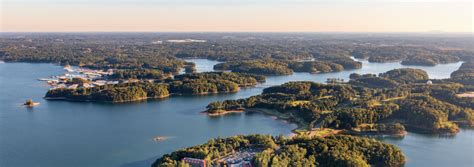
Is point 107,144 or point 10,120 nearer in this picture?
point 107,144

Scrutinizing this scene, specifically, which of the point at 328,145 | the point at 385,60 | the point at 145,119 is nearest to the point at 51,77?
the point at 145,119

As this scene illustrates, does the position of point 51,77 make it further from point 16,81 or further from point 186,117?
point 186,117

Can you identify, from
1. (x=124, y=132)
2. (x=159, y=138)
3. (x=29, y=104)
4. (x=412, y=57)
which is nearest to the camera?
(x=159, y=138)

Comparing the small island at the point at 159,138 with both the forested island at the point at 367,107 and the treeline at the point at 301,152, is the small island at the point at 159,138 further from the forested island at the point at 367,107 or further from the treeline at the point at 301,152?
the forested island at the point at 367,107

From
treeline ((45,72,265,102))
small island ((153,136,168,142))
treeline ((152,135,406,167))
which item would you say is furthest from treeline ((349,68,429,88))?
small island ((153,136,168,142))

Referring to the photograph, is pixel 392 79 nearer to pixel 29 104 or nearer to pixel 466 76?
pixel 466 76

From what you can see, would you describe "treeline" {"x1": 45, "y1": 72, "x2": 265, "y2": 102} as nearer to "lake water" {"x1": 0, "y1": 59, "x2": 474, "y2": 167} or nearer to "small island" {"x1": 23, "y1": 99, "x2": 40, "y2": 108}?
"lake water" {"x1": 0, "y1": 59, "x2": 474, "y2": 167}

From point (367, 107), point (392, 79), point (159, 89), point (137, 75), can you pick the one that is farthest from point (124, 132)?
point (392, 79)
